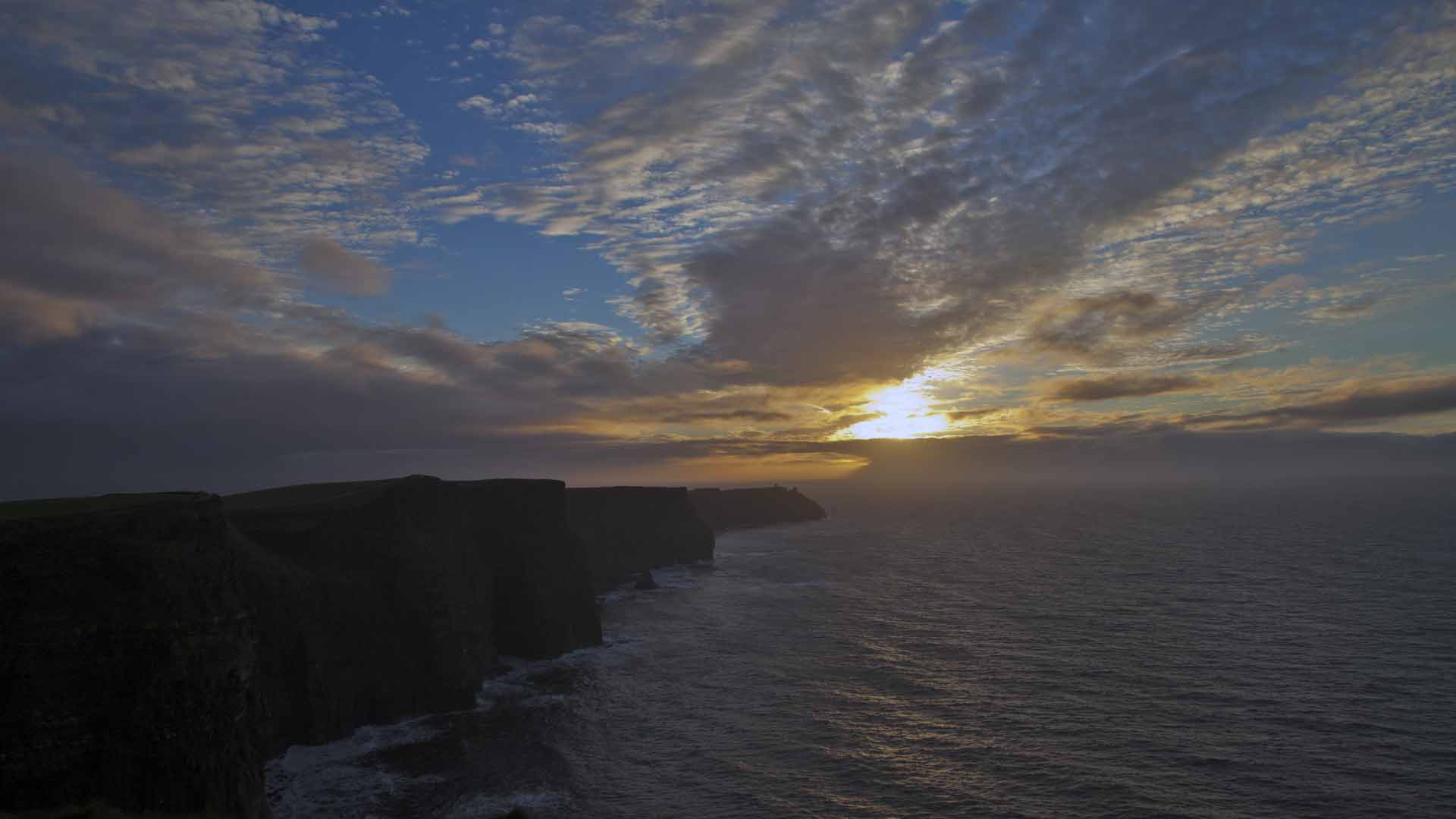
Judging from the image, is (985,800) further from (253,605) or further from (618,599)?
(618,599)

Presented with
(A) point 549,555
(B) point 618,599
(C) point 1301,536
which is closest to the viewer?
(A) point 549,555

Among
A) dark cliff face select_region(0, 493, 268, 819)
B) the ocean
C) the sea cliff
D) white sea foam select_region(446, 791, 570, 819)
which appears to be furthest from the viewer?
the ocean

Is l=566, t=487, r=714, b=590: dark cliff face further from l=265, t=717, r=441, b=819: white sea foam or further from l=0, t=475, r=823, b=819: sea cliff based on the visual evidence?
l=265, t=717, r=441, b=819: white sea foam

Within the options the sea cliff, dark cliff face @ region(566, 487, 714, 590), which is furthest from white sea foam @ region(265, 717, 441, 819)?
dark cliff face @ region(566, 487, 714, 590)

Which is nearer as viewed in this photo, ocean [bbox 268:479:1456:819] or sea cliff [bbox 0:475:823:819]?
sea cliff [bbox 0:475:823:819]

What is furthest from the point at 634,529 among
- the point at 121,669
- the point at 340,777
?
the point at 121,669

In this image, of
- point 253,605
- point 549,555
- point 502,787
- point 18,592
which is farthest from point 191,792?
point 549,555

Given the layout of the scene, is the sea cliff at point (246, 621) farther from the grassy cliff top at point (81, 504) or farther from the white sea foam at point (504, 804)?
the white sea foam at point (504, 804)
